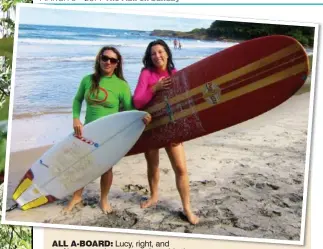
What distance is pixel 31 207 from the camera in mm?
3586

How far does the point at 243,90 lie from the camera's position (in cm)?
348

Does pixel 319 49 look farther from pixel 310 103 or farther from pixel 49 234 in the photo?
pixel 49 234

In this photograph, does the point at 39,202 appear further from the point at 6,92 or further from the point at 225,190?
the point at 225,190

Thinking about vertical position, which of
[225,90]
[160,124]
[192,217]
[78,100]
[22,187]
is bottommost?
[192,217]

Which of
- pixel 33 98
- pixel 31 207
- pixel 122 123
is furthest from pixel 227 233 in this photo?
pixel 33 98

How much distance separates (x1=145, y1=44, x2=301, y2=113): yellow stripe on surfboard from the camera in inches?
134

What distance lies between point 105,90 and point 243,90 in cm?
83

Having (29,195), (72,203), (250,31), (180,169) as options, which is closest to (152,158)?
(180,169)

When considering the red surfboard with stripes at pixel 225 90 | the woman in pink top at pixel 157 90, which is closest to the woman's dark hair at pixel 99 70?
the woman in pink top at pixel 157 90

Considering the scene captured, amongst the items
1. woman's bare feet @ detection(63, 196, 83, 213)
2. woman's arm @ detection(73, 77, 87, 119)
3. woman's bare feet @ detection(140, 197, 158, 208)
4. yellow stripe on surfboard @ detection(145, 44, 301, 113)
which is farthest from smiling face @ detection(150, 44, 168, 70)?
woman's bare feet @ detection(63, 196, 83, 213)

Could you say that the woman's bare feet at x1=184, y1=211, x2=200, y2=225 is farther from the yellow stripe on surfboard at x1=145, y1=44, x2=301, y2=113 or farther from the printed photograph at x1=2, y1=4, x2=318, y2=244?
the yellow stripe on surfboard at x1=145, y1=44, x2=301, y2=113

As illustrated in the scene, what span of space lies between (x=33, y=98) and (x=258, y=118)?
1.37 meters

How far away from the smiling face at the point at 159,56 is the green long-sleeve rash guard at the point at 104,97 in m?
0.22

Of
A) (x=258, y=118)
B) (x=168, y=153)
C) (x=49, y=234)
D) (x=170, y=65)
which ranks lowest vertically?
(x=49, y=234)
